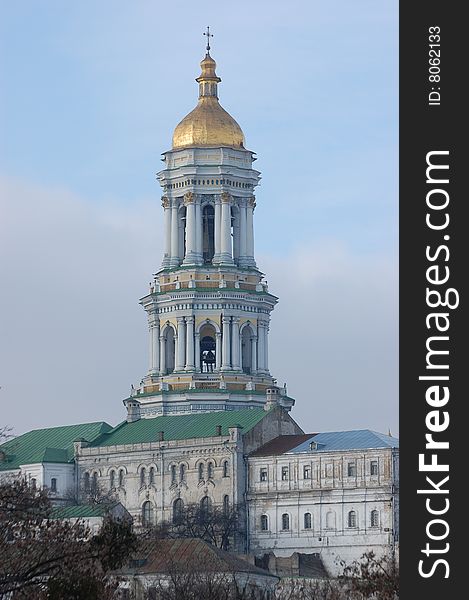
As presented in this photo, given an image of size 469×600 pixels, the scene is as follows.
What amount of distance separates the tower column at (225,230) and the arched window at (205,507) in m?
20.5

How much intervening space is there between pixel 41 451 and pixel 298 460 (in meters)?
20.3

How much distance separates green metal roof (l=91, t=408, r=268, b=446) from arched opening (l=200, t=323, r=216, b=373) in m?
5.62

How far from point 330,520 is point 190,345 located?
21.0m

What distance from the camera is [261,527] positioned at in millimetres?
140750

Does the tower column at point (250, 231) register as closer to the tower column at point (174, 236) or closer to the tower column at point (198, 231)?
the tower column at point (198, 231)

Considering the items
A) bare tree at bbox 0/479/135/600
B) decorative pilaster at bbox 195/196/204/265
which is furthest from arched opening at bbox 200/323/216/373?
bare tree at bbox 0/479/135/600

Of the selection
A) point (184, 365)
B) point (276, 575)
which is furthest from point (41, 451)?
point (276, 575)

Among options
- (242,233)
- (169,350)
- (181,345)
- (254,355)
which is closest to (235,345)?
(254,355)

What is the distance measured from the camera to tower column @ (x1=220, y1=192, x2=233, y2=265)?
156 m

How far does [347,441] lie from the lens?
467 feet

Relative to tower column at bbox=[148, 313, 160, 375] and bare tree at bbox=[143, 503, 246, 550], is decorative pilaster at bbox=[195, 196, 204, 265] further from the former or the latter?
bare tree at bbox=[143, 503, 246, 550]

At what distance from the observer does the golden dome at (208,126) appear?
160 meters

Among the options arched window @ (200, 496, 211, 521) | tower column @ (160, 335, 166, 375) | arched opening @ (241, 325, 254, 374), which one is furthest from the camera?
arched opening @ (241, 325, 254, 374)

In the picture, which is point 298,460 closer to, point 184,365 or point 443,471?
point 184,365
